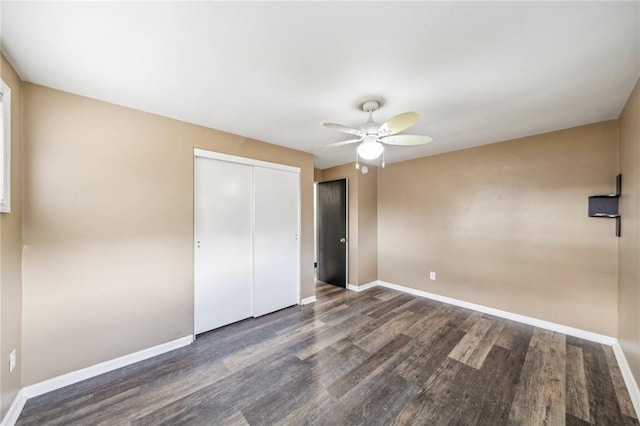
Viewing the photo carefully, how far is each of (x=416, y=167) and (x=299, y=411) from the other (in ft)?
12.3

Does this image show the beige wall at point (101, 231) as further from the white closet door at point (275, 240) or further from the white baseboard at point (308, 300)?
the white baseboard at point (308, 300)

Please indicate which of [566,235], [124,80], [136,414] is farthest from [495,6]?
[136,414]

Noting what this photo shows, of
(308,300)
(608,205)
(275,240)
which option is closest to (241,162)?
(275,240)

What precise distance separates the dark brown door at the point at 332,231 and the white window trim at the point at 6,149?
3.81 m

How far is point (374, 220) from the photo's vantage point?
15.2ft

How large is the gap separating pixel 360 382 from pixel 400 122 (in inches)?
82.6

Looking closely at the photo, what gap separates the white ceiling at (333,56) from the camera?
1.20 metres

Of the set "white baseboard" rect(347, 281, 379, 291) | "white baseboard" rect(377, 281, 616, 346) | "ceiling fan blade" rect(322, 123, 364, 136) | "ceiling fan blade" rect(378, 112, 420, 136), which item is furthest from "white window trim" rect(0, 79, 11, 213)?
"white baseboard" rect(377, 281, 616, 346)

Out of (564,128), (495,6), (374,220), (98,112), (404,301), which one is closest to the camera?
(495,6)

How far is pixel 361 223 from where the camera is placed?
14.3ft

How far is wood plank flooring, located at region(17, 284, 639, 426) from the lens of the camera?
163 centimetres

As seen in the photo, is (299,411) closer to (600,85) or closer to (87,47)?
(87,47)

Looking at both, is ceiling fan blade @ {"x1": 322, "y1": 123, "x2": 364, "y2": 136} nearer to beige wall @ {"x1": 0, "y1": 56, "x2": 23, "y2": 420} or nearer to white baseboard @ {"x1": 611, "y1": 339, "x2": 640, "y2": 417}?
beige wall @ {"x1": 0, "y1": 56, "x2": 23, "y2": 420}

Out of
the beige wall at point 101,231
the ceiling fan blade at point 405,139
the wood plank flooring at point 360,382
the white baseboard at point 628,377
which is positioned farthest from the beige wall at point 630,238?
the beige wall at point 101,231
